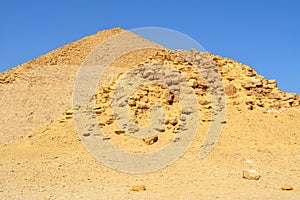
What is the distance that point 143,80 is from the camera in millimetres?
15719

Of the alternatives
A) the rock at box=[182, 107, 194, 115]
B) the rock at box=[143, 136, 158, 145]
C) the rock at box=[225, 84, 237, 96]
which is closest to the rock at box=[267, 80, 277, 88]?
the rock at box=[225, 84, 237, 96]

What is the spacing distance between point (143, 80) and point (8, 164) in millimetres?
5501

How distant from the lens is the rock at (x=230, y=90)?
621 inches

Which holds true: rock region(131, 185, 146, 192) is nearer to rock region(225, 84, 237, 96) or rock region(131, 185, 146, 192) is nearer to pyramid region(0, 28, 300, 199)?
pyramid region(0, 28, 300, 199)

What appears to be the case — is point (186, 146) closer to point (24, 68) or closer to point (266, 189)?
point (266, 189)

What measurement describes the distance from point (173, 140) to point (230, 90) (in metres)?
3.80

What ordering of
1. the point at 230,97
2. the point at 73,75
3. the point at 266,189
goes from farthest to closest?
the point at 73,75, the point at 230,97, the point at 266,189

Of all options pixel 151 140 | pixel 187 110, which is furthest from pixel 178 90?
pixel 151 140

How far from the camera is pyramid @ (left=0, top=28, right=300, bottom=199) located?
9922 millimetres

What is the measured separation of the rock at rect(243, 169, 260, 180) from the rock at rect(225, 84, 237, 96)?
5.19 meters

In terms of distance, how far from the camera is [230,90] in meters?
15.8

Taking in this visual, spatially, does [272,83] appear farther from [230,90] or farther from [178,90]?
[178,90]

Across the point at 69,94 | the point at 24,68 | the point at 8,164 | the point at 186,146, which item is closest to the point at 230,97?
the point at 186,146

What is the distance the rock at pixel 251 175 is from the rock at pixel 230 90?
17.0ft
